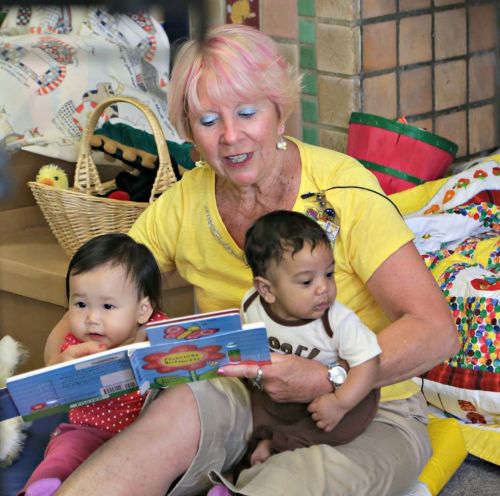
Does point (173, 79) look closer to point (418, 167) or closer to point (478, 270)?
point (478, 270)

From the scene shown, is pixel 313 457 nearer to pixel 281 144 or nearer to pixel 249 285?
pixel 249 285

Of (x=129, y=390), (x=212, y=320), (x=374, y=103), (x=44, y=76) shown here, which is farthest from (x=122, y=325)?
(x=374, y=103)

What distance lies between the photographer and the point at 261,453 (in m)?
1.47

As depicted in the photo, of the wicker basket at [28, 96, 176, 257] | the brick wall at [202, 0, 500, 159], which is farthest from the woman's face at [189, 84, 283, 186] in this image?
the brick wall at [202, 0, 500, 159]

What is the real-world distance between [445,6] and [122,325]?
A: 5.89 ft

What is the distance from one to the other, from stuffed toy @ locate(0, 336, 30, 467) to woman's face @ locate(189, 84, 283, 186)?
1.99 feet

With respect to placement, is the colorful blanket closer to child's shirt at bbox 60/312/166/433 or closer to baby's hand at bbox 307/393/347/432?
baby's hand at bbox 307/393/347/432

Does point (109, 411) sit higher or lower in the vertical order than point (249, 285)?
lower

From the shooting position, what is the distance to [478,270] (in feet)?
6.90

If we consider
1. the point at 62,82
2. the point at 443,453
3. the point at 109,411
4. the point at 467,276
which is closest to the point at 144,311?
the point at 109,411

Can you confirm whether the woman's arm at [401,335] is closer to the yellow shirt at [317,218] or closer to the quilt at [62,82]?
the yellow shirt at [317,218]

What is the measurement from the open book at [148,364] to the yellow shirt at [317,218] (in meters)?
0.30

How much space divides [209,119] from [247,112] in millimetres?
72

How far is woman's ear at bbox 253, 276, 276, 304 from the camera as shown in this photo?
1.38m
